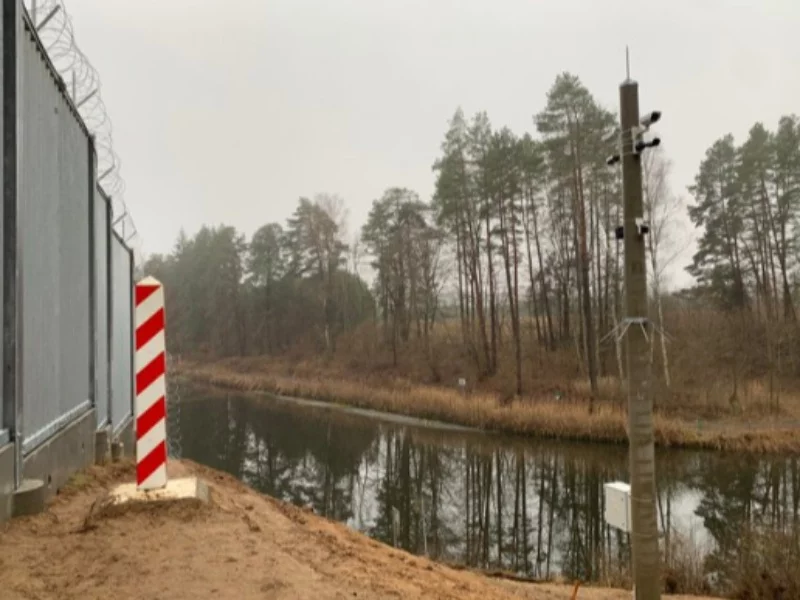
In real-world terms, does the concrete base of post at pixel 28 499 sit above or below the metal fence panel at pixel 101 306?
below

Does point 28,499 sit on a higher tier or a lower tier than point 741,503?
higher

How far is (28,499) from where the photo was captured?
13.5 ft

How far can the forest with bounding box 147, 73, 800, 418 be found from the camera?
84.8ft

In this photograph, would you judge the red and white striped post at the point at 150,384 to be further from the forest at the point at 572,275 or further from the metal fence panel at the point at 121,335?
the forest at the point at 572,275

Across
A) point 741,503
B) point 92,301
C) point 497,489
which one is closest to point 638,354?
point 92,301

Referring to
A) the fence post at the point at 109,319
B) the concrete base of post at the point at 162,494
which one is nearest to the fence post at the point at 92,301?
the fence post at the point at 109,319

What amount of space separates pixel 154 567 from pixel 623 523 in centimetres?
353

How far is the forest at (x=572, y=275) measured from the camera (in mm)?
25844

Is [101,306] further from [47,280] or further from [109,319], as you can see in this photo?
[47,280]

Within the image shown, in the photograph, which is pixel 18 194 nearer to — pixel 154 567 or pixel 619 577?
pixel 154 567

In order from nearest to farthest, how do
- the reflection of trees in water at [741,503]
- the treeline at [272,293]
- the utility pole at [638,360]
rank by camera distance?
the utility pole at [638,360] < the reflection of trees in water at [741,503] < the treeline at [272,293]

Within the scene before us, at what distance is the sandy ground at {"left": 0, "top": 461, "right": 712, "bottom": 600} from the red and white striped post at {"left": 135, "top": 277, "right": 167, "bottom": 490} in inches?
11.3

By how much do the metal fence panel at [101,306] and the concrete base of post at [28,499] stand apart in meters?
2.99

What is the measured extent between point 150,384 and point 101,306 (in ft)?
14.2
